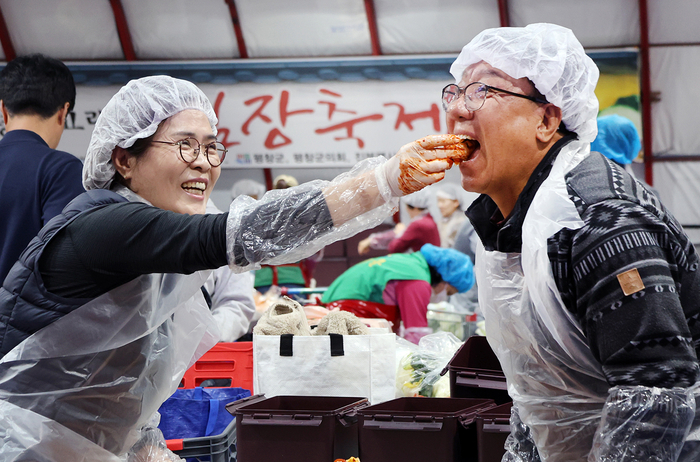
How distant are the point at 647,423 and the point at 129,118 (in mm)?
1548

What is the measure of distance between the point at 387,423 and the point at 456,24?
23.2ft

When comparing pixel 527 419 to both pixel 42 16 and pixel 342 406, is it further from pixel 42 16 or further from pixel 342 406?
pixel 42 16

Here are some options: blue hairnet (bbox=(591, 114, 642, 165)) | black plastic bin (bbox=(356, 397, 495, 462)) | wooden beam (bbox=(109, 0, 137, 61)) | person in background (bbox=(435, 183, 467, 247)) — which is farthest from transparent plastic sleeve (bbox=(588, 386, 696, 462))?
wooden beam (bbox=(109, 0, 137, 61))

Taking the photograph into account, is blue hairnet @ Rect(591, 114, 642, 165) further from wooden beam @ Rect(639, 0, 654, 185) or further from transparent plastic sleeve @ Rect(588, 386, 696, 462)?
wooden beam @ Rect(639, 0, 654, 185)

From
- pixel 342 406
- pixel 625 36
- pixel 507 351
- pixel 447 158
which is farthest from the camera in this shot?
pixel 625 36

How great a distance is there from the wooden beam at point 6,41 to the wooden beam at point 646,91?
7934 mm

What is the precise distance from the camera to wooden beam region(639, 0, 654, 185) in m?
7.98

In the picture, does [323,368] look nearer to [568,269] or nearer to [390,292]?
[568,269]

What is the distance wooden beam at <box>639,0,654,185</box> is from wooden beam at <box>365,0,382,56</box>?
3.18 m

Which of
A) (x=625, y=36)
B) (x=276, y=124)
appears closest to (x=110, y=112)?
(x=276, y=124)

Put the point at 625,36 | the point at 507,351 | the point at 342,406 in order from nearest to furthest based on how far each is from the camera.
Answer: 1. the point at 507,351
2. the point at 342,406
3. the point at 625,36

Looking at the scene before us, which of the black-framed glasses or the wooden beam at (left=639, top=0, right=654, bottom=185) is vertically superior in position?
the wooden beam at (left=639, top=0, right=654, bottom=185)

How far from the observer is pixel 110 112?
1957mm

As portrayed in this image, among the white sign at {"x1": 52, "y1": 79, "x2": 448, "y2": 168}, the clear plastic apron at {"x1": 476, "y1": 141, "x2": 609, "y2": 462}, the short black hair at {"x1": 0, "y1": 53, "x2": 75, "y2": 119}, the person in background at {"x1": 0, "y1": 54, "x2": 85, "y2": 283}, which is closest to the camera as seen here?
Answer: the clear plastic apron at {"x1": 476, "y1": 141, "x2": 609, "y2": 462}
